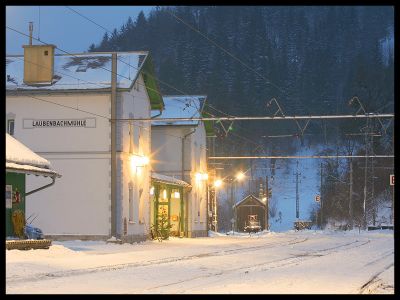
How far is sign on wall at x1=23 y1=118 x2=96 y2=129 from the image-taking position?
36.9 meters

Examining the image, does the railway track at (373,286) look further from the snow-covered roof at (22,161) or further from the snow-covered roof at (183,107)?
the snow-covered roof at (183,107)

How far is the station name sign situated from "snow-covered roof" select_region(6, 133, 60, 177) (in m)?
9.51

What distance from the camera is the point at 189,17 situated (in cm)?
15200

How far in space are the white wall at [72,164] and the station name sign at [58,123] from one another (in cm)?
13

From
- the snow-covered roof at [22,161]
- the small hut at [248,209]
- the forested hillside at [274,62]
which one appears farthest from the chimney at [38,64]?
the forested hillside at [274,62]

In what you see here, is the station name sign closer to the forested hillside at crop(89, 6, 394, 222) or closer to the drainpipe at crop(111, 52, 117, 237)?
the drainpipe at crop(111, 52, 117, 237)

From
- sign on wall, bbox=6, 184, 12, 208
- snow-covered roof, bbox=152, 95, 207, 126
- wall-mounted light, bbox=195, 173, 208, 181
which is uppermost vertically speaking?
snow-covered roof, bbox=152, 95, 207, 126

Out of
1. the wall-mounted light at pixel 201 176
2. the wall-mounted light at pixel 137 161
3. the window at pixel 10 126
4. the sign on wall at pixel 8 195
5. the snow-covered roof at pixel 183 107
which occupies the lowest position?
the sign on wall at pixel 8 195

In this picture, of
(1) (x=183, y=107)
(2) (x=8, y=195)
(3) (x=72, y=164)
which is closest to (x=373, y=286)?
(2) (x=8, y=195)

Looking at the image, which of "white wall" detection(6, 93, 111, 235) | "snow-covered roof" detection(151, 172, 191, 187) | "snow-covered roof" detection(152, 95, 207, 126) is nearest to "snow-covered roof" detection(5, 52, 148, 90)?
"white wall" detection(6, 93, 111, 235)

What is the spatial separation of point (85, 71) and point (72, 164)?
3.91m

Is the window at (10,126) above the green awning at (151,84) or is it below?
below

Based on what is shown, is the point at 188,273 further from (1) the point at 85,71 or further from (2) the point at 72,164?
(1) the point at 85,71

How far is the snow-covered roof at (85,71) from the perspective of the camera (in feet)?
120
